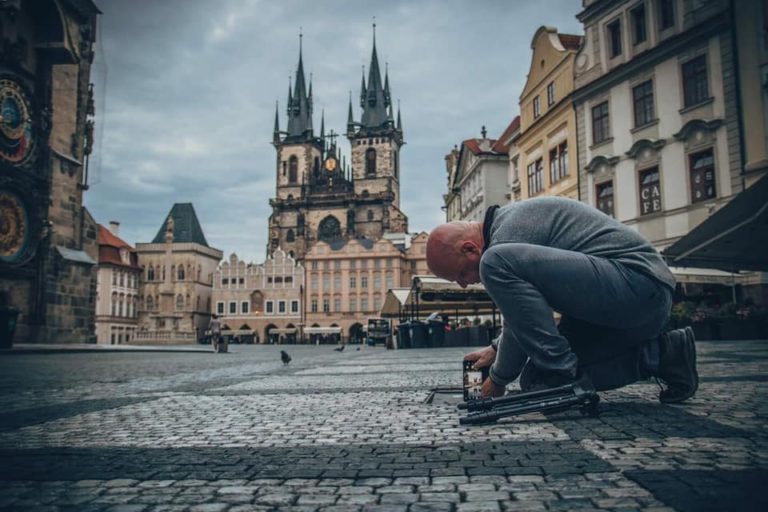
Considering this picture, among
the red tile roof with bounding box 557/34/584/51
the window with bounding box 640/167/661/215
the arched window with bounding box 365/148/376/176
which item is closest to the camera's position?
the window with bounding box 640/167/661/215

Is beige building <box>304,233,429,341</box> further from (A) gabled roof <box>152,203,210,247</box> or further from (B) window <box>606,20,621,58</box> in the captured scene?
(B) window <box>606,20,621,58</box>

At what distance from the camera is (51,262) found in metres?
21.8

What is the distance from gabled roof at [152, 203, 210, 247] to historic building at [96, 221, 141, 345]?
616cm

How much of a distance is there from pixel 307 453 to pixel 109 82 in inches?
1001

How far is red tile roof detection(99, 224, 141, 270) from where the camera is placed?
6638cm

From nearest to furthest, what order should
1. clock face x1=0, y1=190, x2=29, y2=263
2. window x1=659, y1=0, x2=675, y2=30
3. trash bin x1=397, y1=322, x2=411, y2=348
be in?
window x1=659, y1=0, x2=675, y2=30, clock face x1=0, y1=190, x2=29, y2=263, trash bin x1=397, y1=322, x2=411, y2=348

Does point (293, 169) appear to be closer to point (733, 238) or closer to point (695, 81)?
point (695, 81)

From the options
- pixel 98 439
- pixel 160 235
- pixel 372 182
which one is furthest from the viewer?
pixel 372 182

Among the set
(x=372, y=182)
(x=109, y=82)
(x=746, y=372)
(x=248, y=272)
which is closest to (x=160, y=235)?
(x=248, y=272)

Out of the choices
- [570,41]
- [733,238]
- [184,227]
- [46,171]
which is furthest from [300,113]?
[733,238]

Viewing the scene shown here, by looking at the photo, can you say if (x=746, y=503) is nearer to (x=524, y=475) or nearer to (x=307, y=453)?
(x=524, y=475)

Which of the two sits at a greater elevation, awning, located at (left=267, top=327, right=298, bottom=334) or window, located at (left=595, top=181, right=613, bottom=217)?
window, located at (left=595, top=181, right=613, bottom=217)

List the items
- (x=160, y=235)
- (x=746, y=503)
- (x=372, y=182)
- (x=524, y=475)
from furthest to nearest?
(x=372, y=182)
(x=160, y=235)
(x=524, y=475)
(x=746, y=503)

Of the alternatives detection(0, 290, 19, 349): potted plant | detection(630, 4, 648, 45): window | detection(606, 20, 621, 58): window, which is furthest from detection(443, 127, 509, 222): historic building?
detection(0, 290, 19, 349): potted plant
